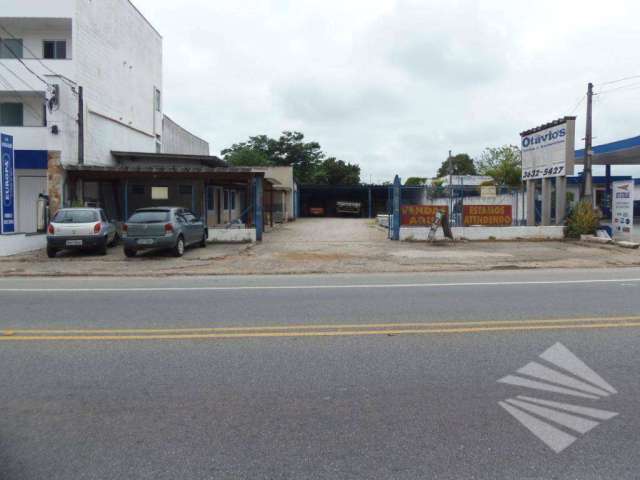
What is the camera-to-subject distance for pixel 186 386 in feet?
16.6

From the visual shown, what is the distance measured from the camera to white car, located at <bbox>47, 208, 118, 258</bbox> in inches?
690

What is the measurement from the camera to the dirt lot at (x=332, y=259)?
48.6 feet

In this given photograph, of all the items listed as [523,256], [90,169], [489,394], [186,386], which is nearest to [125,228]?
[90,169]

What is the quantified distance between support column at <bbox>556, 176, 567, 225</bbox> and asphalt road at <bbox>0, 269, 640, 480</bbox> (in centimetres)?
1420

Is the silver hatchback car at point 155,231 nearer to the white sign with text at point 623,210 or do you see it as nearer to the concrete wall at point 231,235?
the concrete wall at point 231,235

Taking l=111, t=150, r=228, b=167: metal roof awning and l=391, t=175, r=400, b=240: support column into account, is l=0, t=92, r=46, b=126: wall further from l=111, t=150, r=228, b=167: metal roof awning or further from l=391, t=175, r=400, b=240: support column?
l=391, t=175, r=400, b=240: support column

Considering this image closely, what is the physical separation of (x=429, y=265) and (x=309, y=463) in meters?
12.2

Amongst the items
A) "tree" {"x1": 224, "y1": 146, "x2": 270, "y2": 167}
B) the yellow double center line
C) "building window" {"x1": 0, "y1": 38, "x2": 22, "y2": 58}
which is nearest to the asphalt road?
the yellow double center line

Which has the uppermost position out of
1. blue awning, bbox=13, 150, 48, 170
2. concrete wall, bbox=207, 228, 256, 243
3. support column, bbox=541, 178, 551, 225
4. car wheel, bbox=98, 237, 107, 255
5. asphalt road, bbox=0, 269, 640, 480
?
blue awning, bbox=13, 150, 48, 170

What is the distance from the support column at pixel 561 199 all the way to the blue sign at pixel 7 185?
20.1 m

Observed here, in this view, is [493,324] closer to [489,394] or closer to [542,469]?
[489,394]

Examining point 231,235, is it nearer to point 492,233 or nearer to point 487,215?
point 487,215

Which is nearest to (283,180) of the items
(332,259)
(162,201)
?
(162,201)

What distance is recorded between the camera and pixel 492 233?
2262 centimetres
